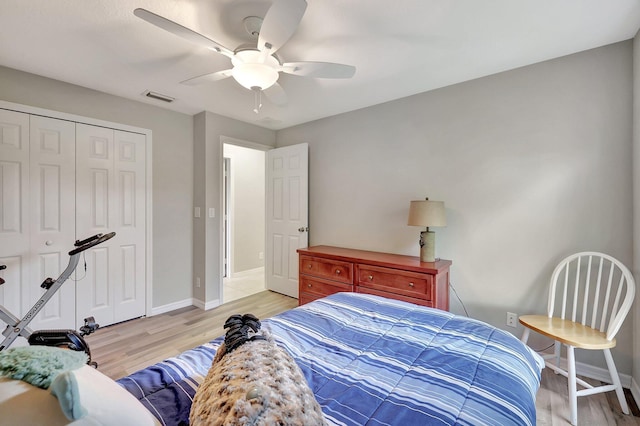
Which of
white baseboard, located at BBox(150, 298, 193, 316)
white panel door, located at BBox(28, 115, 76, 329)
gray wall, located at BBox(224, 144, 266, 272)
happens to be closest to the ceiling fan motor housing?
white panel door, located at BBox(28, 115, 76, 329)

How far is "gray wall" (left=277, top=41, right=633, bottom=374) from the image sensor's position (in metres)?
2.02

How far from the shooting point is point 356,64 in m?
2.27

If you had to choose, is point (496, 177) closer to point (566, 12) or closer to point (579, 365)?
point (566, 12)

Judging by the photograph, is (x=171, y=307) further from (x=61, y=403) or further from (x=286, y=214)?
(x=61, y=403)

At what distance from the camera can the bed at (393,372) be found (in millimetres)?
855

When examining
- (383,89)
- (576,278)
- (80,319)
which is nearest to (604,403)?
(576,278)

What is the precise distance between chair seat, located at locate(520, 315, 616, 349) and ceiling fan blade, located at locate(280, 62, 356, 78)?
82.0 inches

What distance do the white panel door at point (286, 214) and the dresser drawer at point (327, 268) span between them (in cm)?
59

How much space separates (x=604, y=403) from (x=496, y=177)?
168 centimetres

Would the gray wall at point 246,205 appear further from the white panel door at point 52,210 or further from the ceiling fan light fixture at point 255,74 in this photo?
the ceiling fan light fixture at point 255,74

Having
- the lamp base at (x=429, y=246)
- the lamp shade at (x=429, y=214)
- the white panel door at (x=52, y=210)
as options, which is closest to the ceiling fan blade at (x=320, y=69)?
the lamp shade at (x=429, y=214)

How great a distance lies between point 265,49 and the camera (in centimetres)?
160

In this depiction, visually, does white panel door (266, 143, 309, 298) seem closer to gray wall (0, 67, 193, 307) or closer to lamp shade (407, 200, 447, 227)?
gray wall (0, 67, 193, 307)

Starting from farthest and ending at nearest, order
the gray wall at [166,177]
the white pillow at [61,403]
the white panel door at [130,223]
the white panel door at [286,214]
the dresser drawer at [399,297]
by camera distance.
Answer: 1. the white panel door at [286,214]
2. the white panel door at [130,223]
3. the gray wall at [166,177]
4. the dresser drawer at [399,297]
5. the white pillow at [61,403]
